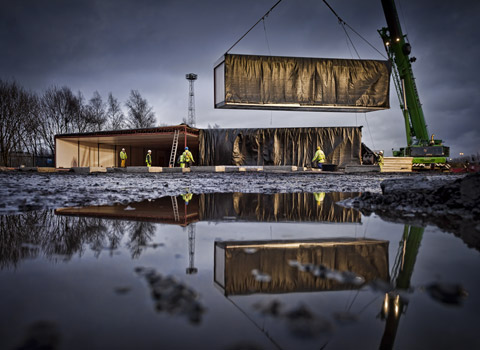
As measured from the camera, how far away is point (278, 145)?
17.9 meters

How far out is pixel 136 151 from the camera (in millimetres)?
28984

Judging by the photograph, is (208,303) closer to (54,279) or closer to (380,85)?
(54,279)

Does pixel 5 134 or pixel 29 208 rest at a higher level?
pixel 5 134

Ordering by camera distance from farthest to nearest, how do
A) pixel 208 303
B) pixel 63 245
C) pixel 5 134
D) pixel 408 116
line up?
pixel 5 134
pixel 408 116
pixel 63 245
pixel 208 303

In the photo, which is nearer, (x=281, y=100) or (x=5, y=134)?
(x=281, y=100)

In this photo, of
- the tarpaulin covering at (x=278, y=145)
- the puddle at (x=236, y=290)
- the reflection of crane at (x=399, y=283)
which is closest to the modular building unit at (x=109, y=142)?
the tarpaulin covering at (x=278, y=145)

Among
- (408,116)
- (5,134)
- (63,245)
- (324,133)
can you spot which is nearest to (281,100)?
(324,133)

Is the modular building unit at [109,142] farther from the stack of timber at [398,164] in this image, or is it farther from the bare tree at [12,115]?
the stack of timber at [398,164]

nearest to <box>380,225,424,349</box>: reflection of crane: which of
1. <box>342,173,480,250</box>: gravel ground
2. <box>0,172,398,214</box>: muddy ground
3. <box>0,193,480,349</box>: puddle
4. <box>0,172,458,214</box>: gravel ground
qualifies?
<box>0,193,480,349</box>: puddle

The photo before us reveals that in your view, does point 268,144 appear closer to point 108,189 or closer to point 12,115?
point 108,189

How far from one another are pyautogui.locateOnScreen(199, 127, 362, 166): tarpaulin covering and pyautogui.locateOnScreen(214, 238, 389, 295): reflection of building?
659 inches

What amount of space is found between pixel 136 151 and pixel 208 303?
30.3 meters

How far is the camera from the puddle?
0.58 m

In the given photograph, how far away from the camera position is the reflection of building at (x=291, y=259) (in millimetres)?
833
